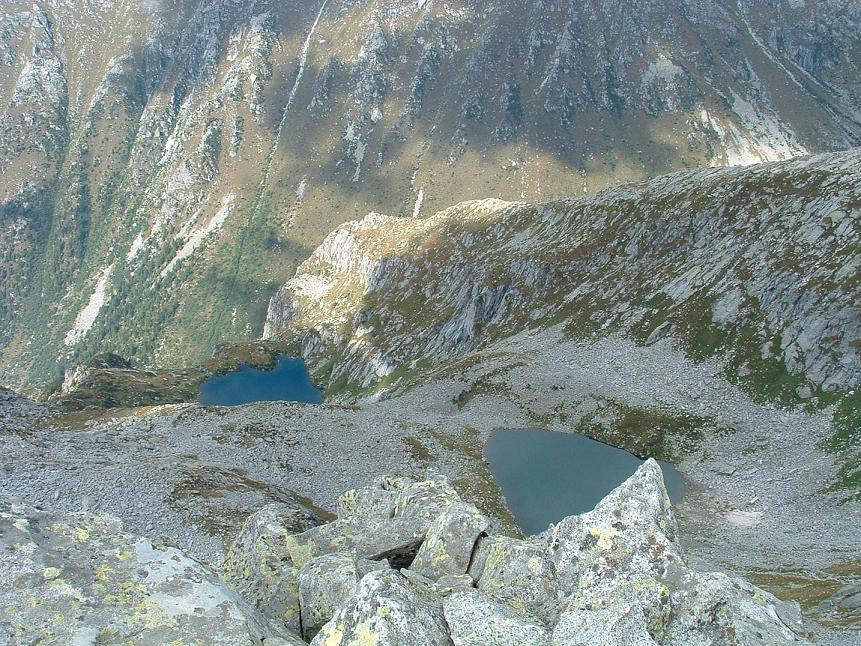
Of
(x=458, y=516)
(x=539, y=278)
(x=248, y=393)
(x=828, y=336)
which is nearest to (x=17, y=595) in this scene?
(x=458, y=516)

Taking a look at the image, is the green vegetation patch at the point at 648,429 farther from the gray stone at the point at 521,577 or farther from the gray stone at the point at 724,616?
the gray stone at the point at 724,616

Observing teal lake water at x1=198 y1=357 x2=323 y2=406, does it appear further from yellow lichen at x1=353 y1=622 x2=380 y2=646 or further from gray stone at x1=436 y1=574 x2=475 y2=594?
yellow lichen at x1=353 y1=622 x2=380 y2=646

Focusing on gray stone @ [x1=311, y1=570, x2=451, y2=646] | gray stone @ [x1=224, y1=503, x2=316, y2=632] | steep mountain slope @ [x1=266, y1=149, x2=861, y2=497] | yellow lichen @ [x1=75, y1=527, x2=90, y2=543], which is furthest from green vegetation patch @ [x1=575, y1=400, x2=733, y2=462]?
yellow lichen @ [x1=75, y1=527, x2=90, y2=543]

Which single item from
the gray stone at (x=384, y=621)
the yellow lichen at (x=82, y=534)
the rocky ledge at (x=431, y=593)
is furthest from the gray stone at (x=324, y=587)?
the yellow lichen at (x=82, y=534)

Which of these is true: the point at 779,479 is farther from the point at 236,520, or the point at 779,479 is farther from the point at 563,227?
the point at 563,227

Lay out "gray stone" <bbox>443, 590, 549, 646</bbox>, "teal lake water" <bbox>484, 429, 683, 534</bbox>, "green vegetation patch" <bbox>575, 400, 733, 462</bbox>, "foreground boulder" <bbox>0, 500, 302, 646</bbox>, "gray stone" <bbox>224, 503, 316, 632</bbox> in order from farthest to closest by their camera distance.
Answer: "green vegetation patch" <bbox>575, 400, 733, 462</bbox> < "teal lake water" <bbox>484, 429, 683, 534</bbox> < "gray stone" <bbox>224, 503, 316, 632</bbox> < "gray stone" <bbox>443, 590, 549, 646</bbox> < "foreground boulder" <bbox>0, 500, 302, 646</bbox>

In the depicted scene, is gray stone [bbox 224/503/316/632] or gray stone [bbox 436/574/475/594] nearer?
gray stone [bbox 436/574/475/594]
